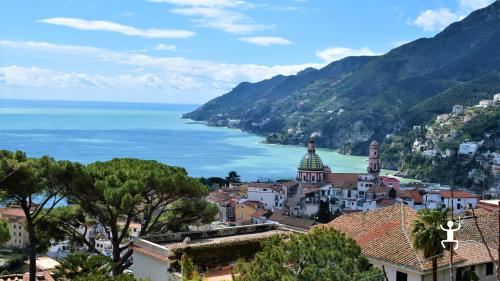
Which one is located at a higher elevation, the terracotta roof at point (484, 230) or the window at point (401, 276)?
the terracotta roof at point (484, 230)

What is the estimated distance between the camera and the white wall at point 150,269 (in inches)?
561

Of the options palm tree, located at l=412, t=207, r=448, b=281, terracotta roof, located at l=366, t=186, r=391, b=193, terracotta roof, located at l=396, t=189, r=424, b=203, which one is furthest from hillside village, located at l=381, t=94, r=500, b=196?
palm tree, located at l=412, t=207, r=448, b=281

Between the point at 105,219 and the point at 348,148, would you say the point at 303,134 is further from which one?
the point at 105,219

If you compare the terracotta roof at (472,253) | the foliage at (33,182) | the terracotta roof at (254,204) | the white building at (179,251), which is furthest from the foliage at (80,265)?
the terracotta roof at (254,204)

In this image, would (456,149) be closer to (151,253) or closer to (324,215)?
(324,215)

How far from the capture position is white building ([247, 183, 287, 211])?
66.9m

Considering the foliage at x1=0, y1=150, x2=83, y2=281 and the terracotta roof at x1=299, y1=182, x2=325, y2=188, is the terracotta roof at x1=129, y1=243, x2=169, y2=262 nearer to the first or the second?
the foliage at x1=0, y1=150, x2=83, y2=281

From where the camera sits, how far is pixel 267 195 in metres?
67.1

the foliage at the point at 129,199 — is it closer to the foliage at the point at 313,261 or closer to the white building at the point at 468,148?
the foliage at the point at 313,261

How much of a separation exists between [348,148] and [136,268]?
14498cm

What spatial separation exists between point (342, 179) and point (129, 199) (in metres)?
57.8

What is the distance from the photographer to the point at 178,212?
64.6 ft

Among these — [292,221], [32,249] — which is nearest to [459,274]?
[32,249]

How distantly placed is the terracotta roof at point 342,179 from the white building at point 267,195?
754 cm
